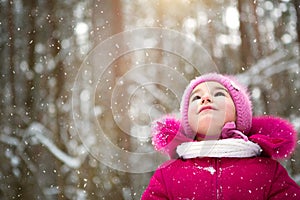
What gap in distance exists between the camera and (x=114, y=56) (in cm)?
173

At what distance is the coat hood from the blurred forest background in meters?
0.34

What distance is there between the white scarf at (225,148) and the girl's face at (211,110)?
0.05 metres

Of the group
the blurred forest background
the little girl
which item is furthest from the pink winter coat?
the blurred forest background

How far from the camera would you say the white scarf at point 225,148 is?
3.91ft

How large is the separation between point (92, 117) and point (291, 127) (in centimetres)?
80

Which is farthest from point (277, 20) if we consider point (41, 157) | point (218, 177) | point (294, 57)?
point (41, 157)

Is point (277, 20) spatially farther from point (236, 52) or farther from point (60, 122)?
point (60, 122)

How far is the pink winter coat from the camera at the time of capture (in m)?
1.15

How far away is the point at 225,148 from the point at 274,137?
0.17 meters

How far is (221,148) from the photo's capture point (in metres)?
1.19

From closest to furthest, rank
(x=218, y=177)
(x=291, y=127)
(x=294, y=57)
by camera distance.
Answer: (x=218, y=177)
(x=291, y=127)
(x=294, y=57)

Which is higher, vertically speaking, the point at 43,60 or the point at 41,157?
the point at 43,60

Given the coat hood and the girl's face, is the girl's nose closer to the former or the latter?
the girl's face

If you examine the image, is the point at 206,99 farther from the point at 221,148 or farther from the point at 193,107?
the point at 221,148
